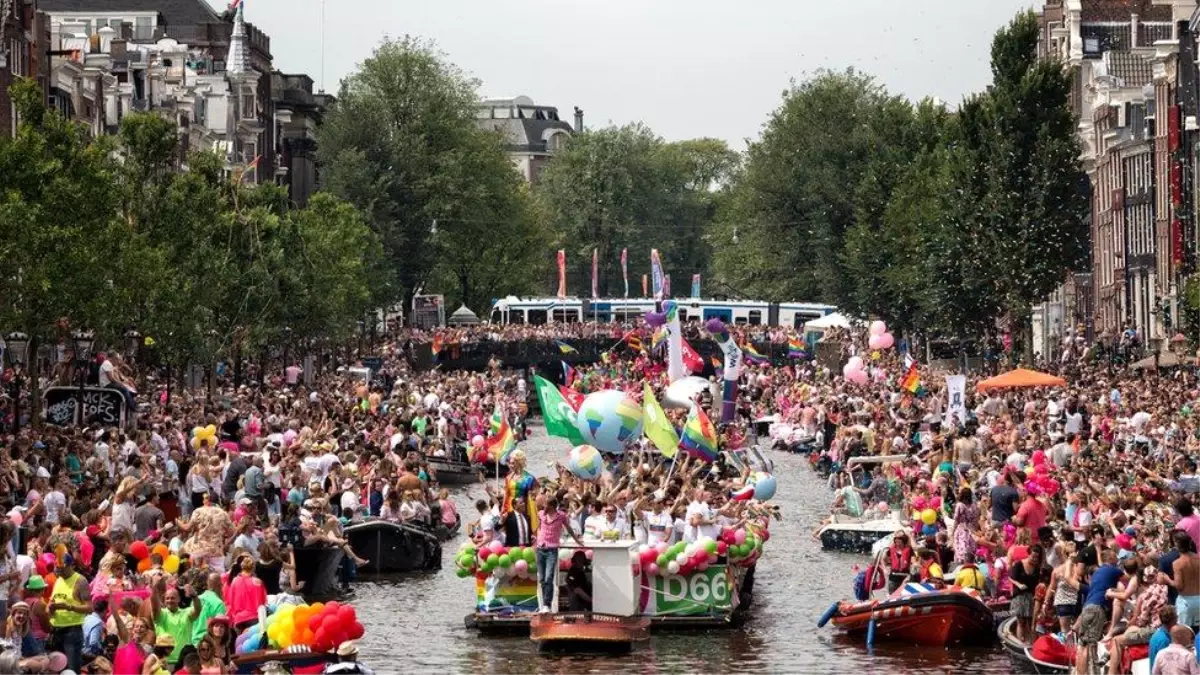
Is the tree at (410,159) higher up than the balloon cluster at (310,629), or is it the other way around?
the tree at (410,159)

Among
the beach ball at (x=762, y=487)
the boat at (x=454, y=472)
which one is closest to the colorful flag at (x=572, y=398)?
the beach ball at (x=762, y=487)

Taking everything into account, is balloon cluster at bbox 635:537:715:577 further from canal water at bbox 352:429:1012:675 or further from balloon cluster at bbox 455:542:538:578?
balloon cluster at bbox 455:542:538:578

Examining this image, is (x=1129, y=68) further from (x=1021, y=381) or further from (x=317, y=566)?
(x=317, y=566)

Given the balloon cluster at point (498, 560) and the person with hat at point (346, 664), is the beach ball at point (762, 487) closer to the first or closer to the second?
the balloon cluster at point (498, 560)

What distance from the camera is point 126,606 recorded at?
94.2 ft

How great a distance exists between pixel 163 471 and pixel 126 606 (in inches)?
720

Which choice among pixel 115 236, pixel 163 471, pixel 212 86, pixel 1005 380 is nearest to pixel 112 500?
pixel 163 471

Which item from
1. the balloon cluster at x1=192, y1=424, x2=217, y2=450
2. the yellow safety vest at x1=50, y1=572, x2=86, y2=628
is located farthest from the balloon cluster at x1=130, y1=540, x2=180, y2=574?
the balloon cluster at x1=192, y1=424, x2=217, y2=450

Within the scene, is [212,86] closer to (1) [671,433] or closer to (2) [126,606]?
(1) [671,433]

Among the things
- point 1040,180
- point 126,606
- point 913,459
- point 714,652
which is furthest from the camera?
point 1040,180

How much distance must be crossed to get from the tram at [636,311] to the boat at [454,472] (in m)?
68.8

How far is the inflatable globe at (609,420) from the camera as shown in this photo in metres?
45.4

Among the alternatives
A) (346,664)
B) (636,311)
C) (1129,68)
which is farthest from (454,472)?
(636,311)

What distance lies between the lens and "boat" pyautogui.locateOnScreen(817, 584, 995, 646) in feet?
123
